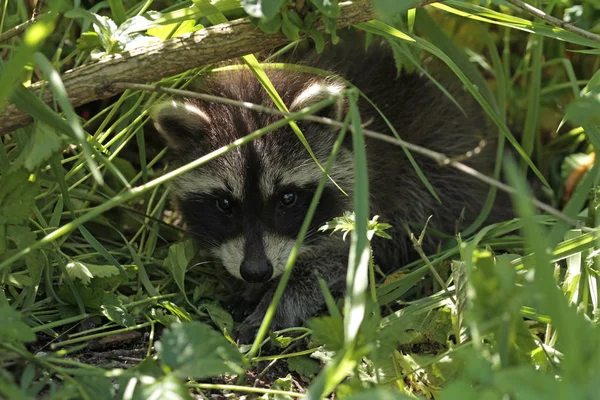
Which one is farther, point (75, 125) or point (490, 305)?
point (75, 125)

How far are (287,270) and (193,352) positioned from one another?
0.38 meters

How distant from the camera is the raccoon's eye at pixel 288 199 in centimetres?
341

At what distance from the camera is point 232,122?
3348 millimetres

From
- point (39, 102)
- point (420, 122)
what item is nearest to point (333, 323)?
point (39, 102)

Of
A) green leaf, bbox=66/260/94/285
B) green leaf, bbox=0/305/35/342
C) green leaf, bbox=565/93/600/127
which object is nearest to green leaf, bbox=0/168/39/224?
green leaf, bbox=66/260/94/285

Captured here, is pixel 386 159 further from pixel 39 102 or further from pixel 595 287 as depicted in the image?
pixel 39 102

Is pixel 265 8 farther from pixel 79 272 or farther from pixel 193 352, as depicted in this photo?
pixel 79 272

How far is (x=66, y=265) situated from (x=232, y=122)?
947 mm

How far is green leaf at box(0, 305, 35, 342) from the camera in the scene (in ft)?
6.41

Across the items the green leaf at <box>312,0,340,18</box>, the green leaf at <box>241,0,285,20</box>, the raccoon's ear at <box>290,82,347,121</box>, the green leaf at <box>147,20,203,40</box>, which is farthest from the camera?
A: the raccoon's ear at <box>290,82,347,121</box>

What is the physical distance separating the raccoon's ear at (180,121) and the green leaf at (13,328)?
4.92 ft

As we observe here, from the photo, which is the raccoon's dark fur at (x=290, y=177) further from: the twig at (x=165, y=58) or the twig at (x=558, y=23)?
the twig at (x=558, y=23)

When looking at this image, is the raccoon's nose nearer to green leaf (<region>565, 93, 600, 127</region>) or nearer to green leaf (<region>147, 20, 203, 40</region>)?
green leaf (<region>147, 20, 203, 40</region>)

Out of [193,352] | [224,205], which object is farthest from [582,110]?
[224,205]
